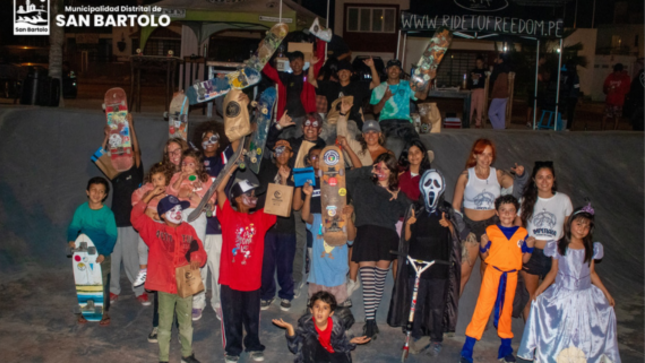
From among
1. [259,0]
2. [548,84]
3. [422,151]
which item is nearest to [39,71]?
[259,0]

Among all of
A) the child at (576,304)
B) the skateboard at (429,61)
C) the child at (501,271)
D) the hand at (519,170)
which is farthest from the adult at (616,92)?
the child at (501,271)

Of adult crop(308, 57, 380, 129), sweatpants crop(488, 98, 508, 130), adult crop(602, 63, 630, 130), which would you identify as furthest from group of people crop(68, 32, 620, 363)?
adult crop(602, 63, 630, 130)

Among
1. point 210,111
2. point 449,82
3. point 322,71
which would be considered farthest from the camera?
point 449,82

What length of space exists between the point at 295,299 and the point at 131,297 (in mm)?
1666

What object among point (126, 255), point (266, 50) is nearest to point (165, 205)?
point (126, 255)

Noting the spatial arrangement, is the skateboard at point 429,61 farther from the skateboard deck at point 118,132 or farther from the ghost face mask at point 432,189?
the skateboard deck at point 118,132

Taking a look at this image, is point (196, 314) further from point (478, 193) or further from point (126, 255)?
point (478, 193)

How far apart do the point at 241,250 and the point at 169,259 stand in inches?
21.9

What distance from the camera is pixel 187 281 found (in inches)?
177

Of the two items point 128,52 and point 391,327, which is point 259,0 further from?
point 128,52

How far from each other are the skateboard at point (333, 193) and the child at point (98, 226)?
1971mm

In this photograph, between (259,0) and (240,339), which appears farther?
(259,0)

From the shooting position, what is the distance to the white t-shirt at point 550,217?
17.2 feet

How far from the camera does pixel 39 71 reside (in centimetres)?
897
